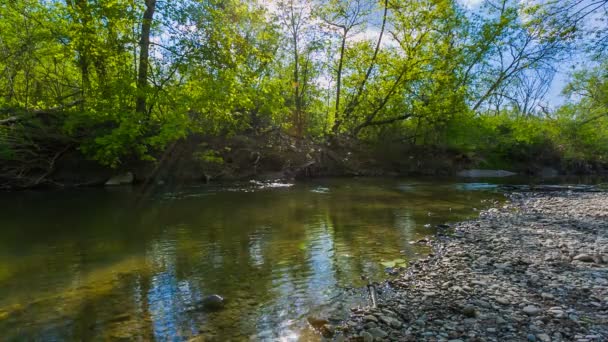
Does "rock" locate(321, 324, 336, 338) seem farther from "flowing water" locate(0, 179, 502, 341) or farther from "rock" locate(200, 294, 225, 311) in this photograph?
"rock" locate(200, 294, 225, 311)

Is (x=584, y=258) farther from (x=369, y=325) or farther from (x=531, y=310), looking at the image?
(x=369, y=325)

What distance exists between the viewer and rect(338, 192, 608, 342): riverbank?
3779mm

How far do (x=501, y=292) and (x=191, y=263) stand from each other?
16.5ft

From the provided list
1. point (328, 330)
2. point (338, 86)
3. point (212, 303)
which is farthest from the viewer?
point (338, 86)

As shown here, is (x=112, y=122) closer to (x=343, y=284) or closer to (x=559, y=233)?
(x=343, y=284)

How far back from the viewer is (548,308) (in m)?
4.27

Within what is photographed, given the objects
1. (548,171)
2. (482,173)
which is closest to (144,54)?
(482,173)

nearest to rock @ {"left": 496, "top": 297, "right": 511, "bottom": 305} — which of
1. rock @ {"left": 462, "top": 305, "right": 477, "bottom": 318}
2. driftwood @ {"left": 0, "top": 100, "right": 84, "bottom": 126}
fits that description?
rock @ {"left": 462, "top": 305, "right": 477, "bottom": 318}

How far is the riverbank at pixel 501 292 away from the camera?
3779 millimetres

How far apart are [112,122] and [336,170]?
53.6ft

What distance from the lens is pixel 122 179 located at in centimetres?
2086

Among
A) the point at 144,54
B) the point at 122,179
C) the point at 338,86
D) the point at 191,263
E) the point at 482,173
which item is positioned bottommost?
the point at 191,263

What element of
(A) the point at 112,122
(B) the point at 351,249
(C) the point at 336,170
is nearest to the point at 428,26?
(C) the point at 336,170

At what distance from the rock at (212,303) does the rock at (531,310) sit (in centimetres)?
371
